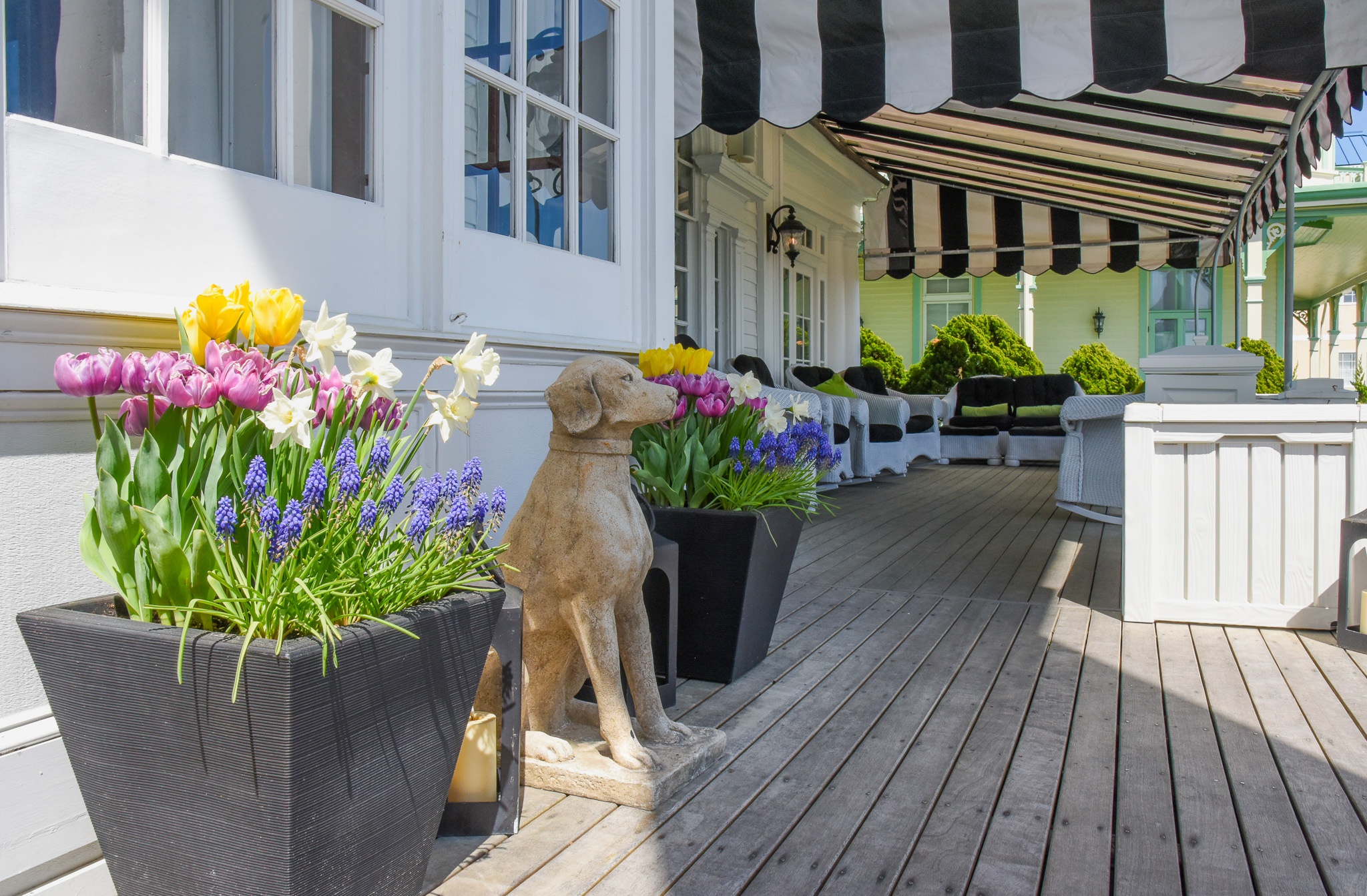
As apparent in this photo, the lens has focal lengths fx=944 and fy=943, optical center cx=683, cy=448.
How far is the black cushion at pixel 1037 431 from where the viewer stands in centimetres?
940

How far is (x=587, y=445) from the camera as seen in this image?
5.58 feet

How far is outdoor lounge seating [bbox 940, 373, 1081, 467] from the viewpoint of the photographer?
955 centimetres

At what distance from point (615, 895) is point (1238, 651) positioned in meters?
2.18

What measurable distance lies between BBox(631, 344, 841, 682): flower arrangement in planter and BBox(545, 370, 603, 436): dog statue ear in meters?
0.72

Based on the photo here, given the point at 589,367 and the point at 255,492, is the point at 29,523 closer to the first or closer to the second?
the point at 255,492

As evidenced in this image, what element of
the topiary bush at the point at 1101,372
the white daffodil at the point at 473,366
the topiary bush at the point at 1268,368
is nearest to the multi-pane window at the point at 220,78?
the white daffodil at the point at 473,366

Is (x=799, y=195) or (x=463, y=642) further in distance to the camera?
(x=799, y=195)

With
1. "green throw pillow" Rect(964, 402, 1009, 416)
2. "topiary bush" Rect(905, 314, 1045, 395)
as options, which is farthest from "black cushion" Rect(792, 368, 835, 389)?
"topiary bush" Rect(905, 314, 1045, 395)

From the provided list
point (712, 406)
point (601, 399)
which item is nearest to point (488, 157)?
point (712, 406)

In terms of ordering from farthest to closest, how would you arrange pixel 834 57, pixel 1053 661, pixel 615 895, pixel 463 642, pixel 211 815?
pixel 834 57 → pixel 1053 661 → pixel 615 895 → pixel 463 642 → pixel 211 815

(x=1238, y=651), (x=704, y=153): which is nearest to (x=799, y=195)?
(x=704, y=153)

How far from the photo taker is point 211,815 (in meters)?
1.07

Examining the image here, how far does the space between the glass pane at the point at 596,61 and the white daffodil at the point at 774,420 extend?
966mm

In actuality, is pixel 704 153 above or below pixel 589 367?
above
